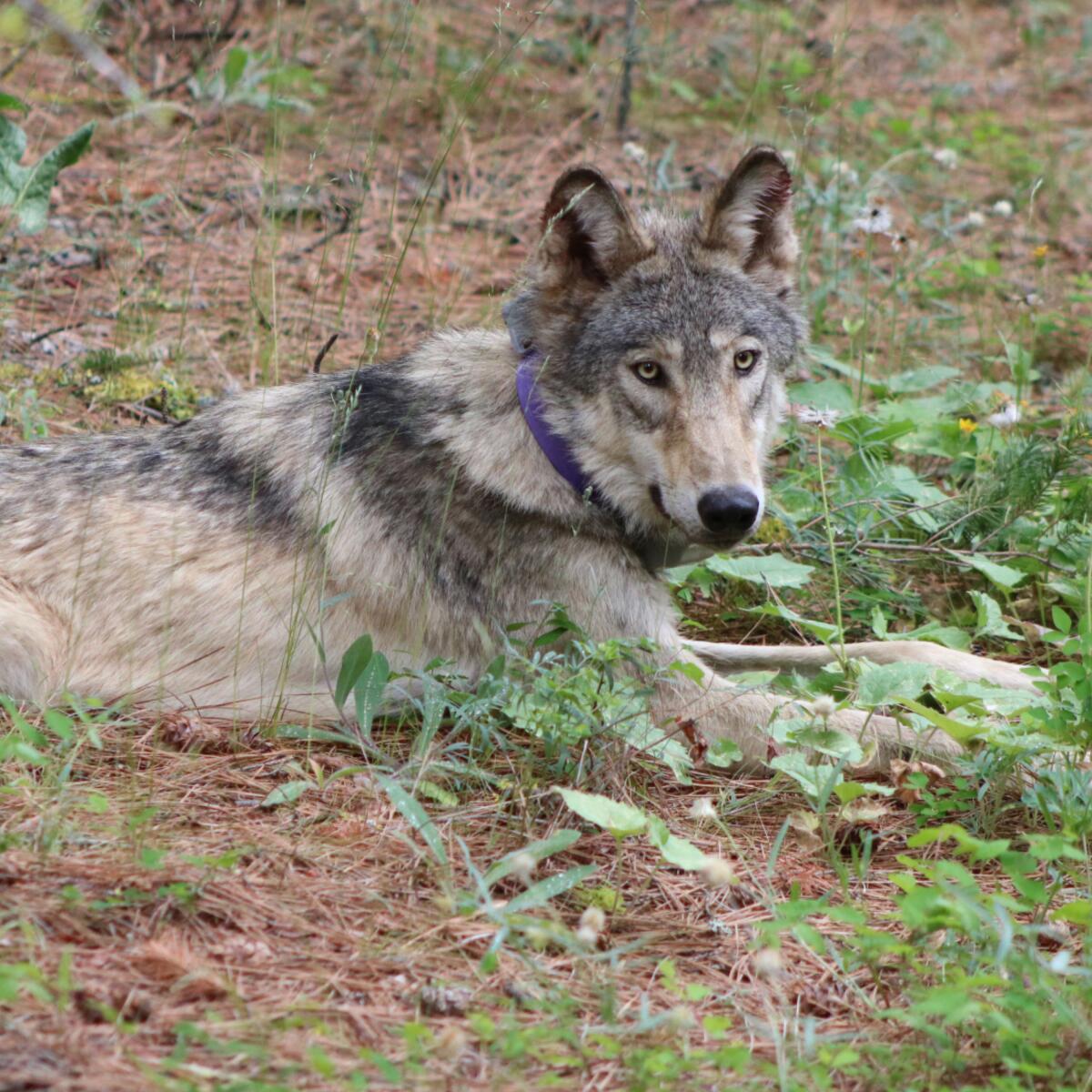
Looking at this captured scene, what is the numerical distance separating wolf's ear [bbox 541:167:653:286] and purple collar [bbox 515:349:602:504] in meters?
0.33

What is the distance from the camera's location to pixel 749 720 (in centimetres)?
403

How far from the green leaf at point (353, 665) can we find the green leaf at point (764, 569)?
1.57 meters

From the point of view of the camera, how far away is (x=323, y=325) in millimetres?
6523

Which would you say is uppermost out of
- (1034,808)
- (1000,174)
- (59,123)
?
(1000,174)

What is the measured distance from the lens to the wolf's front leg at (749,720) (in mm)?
3873

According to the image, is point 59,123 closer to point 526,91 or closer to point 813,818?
point 526,91

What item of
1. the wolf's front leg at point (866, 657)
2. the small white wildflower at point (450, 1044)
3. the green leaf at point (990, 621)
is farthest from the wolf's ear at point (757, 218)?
the small white wildflower at point (450, 1044)

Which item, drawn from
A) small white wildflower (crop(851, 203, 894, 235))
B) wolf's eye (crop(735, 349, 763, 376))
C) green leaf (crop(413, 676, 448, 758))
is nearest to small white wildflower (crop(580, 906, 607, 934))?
green leaf (crop(413, 676, 448, 758))

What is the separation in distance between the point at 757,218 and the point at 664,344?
26.4 inches

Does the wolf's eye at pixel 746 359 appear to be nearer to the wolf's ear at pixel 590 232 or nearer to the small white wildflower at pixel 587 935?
the wolf's ear at pixel 590 232

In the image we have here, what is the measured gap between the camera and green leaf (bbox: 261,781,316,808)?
336cm

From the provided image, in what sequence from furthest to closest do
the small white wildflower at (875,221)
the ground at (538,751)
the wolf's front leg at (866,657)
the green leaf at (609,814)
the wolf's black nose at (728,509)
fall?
1. the small white wildflower at (875,221)
2. the wolf's front leg at (866,657)
3. the wolf's black nose at (728,509)
4. the green leaf at (609,814)
5. the ground at (538,751)

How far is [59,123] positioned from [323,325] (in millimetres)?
2443

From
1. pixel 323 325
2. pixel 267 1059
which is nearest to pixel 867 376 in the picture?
pixel 323 325
